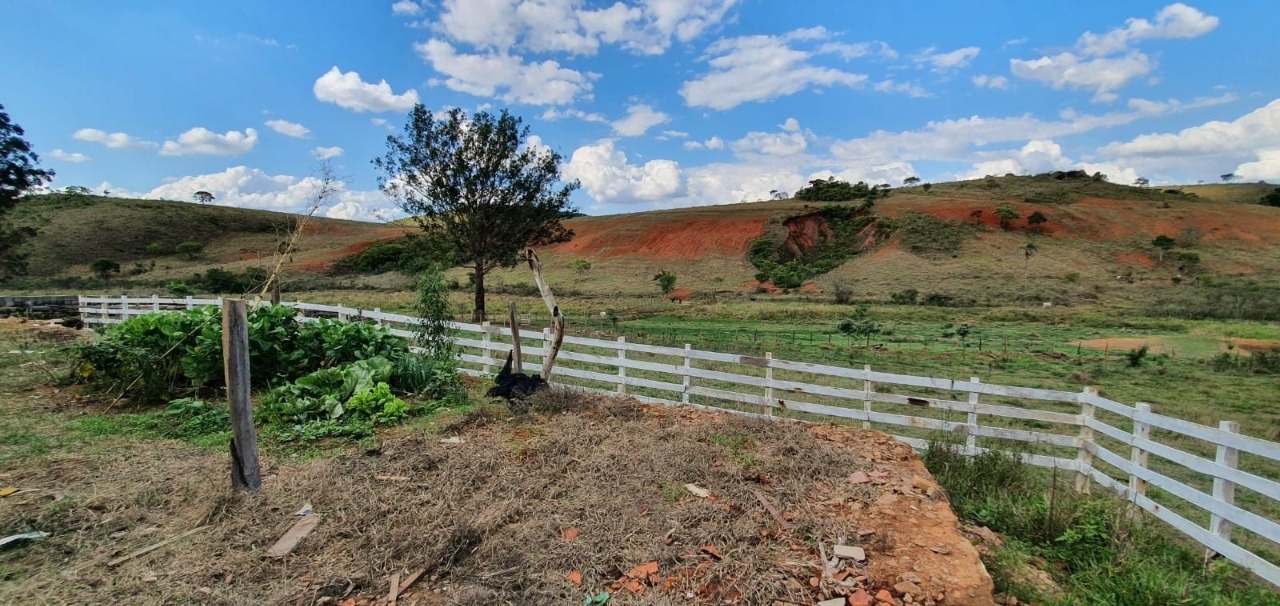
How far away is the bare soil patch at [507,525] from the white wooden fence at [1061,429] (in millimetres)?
1602

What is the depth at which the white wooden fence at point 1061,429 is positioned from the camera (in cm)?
424

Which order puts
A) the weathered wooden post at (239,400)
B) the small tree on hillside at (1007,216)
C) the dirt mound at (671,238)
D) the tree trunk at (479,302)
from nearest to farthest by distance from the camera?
the weathered wooden post at (239,400) → the tree trunk at (479,302) → the small tree on hillside at (1007,216) → the dirt mound at (671,238)

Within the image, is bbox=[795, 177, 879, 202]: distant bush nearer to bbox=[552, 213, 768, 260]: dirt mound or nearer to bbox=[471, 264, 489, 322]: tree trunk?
bbox=[552, 213, 768, 260]: dirt mound

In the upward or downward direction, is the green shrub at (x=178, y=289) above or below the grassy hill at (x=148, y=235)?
below

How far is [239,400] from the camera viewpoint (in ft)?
14.6

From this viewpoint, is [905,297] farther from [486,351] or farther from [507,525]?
[507,525]

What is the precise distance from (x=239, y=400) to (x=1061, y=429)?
468 inches

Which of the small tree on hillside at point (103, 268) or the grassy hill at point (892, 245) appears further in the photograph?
the small tree on hillside at point (103, 268)

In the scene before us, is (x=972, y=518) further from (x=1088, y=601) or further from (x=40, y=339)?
(x=40, y=339)

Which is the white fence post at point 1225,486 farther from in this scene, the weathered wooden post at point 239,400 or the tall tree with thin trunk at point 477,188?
the tall tree with thin trunk at point 477,188

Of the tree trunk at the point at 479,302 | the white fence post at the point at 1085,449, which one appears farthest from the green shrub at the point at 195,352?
the tree trunk at the point at 479,302

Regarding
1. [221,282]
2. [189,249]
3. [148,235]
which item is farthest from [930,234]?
[148,235]

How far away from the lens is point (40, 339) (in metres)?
13.1

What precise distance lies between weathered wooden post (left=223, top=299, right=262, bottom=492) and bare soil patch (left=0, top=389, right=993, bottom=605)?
19 centimetres
